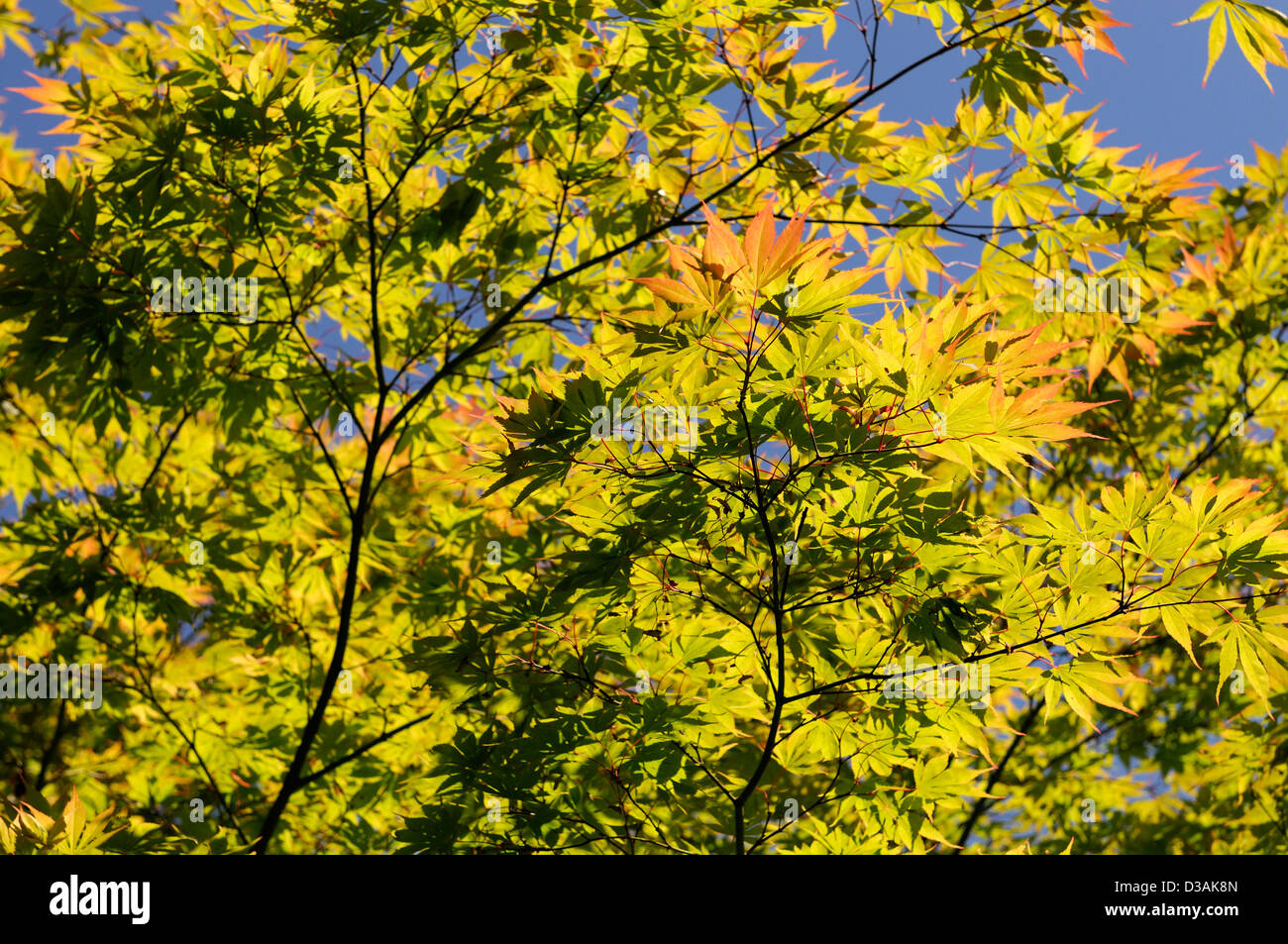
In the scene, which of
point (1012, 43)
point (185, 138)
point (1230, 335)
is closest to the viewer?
point (1012, 43)

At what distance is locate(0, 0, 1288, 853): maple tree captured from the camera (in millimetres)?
1860

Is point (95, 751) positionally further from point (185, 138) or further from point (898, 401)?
point (898, 401)

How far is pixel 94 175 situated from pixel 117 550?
1.78 m

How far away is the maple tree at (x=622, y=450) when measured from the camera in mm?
1860

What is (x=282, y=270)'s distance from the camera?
3.23 m

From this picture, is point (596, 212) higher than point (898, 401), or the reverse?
point (596, 212)

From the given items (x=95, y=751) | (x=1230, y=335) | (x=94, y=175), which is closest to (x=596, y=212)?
(x=94, y=175)

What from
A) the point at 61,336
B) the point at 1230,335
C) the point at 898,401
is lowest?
the point at 898,401

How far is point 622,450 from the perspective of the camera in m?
1.90

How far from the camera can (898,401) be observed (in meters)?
1.75

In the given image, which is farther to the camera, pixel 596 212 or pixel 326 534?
pixel 326 534

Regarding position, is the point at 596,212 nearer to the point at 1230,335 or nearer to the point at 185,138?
the point at 185,138
